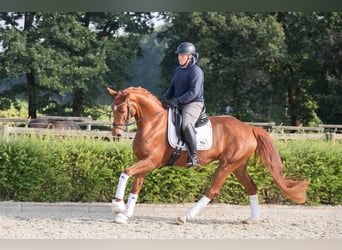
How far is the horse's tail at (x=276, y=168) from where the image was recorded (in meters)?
5.80

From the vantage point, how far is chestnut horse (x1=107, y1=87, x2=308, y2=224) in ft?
17.8

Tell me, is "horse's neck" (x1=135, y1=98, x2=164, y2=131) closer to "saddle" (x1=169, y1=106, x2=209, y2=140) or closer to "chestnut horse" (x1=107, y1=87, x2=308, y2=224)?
"chestnut horse" (x1=107, y1=87, x2=308, y2=224)

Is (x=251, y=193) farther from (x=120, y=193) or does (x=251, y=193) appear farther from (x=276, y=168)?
(x=120, y=193)

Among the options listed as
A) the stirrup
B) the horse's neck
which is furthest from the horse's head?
the stirrup

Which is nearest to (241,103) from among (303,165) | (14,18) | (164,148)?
(14,18)

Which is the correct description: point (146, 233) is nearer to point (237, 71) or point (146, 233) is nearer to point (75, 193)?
point (75, 193)

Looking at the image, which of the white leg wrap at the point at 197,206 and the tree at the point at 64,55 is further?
the tree at the point at 64,55

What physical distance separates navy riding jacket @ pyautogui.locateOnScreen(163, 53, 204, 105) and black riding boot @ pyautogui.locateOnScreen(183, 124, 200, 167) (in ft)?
0.90

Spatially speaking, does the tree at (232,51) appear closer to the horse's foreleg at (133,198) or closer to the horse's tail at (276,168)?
the horse's tail at (276,168)

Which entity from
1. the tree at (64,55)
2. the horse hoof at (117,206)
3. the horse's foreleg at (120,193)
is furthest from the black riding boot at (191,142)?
the tree at (64,55)

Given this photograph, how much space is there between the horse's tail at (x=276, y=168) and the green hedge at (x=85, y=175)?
87cm

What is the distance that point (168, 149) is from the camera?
5621 mm

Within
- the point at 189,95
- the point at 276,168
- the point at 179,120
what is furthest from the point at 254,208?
the point at 189,95

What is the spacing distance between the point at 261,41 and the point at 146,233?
56.3 ft
